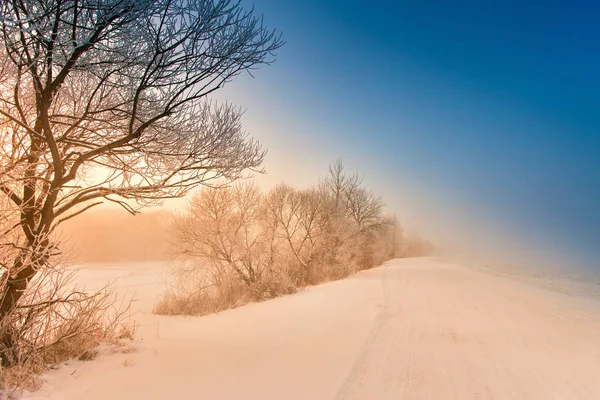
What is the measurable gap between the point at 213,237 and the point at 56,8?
476 inches

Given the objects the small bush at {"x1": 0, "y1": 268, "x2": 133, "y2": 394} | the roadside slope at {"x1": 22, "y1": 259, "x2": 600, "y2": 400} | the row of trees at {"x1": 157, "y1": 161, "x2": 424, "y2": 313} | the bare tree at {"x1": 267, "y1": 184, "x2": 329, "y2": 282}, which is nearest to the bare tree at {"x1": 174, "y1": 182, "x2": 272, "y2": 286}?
the row of trees at {"x1": 157, "y1": 161, "x2": 424, "y2": 313}

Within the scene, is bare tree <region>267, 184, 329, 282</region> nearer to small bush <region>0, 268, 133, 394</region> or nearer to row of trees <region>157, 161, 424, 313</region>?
row of trees <region>157, 161, 424, 313</region>

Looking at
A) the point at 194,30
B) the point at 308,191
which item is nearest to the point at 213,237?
the point at 308,191

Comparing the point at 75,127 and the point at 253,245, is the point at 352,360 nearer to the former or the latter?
the point at 75,127

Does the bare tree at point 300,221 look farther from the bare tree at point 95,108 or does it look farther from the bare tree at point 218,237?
the bare tree at point 95,108

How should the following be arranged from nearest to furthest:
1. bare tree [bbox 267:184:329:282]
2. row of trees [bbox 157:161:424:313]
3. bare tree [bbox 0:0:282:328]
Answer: bare tree [bbox 0:0:282:328] < row of trees [bbox 157:161:424:313] < bare tree [bbox 267:184:329:282]

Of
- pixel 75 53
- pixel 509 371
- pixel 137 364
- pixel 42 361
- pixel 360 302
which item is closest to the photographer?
pixel 75 53

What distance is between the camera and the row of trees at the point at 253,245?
12789 mm

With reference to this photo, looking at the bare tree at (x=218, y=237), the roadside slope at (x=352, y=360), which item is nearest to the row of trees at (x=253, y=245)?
the bare tree at (x=218, y=237)

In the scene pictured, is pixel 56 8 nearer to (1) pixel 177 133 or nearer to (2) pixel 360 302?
(1) pixel 177 133

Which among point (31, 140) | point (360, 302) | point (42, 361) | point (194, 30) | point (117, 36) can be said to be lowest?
point (360, 302)

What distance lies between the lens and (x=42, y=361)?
3.77m

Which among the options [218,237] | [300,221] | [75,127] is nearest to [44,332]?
[75,127]

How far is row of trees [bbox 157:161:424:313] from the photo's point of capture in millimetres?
12789
